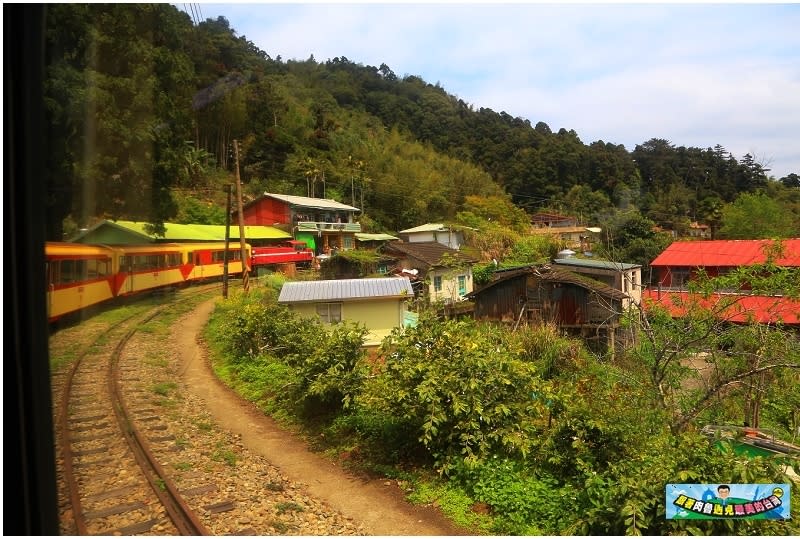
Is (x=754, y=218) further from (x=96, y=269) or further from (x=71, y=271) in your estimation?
(x=71, y=271)

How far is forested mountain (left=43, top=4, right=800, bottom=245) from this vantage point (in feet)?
7.21

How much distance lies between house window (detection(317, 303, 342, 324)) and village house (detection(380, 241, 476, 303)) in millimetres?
6137

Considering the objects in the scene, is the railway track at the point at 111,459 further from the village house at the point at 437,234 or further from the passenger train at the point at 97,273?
the village house at the point at 437,234

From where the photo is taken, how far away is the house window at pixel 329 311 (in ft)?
35.2

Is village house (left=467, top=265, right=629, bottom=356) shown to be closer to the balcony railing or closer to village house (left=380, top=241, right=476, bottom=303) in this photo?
village house (left=380, top=241, right=476, bottom=303)

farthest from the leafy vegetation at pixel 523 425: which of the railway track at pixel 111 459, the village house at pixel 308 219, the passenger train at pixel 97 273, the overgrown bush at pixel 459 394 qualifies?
the village house at pixel 308 219

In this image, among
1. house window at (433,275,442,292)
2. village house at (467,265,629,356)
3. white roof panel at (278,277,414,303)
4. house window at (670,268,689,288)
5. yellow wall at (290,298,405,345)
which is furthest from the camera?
house window at (433,275,442,292)

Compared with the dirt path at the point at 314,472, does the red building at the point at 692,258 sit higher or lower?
higher

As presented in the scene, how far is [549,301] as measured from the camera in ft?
43.8

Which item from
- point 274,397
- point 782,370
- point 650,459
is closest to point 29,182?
point 650,459

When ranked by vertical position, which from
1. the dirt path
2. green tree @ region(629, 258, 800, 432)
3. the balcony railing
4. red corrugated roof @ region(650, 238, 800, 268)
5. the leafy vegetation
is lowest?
the dirt path

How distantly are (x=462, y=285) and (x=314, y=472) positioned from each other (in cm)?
1531

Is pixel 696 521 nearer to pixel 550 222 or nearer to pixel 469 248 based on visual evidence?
pixel 469 248

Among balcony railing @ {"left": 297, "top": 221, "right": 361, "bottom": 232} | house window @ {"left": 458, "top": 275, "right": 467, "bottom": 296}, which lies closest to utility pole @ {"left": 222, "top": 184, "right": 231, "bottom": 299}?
house window @ {"left": 458, "top": 275, "right": 467, "bottom": 296}
